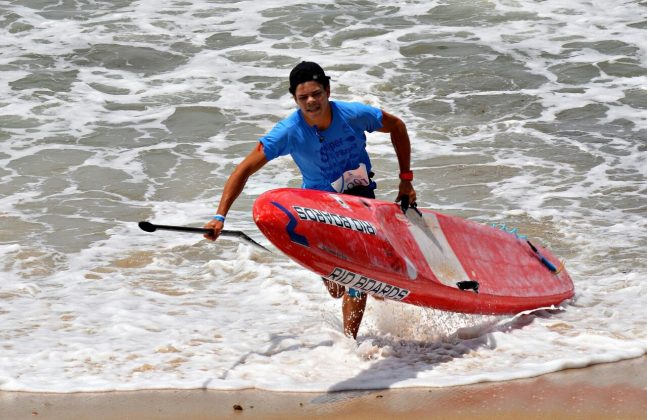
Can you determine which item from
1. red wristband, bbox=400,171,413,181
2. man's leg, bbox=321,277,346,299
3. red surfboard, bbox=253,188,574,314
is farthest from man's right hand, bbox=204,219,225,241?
red wristband, bbox=400,171,413,181

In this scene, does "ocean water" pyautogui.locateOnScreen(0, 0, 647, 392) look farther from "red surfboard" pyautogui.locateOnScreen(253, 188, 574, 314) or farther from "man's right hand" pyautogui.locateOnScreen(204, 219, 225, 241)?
"man's right hand" pyautogui.locateOnScreen(204, 219, 225, 241)

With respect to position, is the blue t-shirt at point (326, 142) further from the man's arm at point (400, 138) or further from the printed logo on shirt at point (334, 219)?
the printed logo on shirt at point (334, 219)

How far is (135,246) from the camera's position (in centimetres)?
725

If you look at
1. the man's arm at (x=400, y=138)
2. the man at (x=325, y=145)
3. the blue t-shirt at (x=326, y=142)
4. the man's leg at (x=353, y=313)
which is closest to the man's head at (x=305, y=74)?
the man at (x=325, y=145)

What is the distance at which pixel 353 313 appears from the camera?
4.94 metres

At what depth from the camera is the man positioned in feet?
14.8

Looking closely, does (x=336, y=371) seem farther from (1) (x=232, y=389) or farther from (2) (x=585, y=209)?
(2) (x=585, y=209)

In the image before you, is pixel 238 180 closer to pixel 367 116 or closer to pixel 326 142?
pixel 326 142

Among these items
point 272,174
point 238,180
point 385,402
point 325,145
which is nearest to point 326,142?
point 325,145

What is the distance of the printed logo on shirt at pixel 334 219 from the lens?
14.5 ft

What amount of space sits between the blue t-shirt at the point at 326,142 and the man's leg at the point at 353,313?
0.59 meters

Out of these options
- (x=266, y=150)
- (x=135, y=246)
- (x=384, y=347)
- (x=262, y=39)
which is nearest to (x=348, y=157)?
(x=266, y=150)

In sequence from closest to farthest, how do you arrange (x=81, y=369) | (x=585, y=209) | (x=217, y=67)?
(x=81, y=369) → (x=585, y=209) → (x=217, y=67)

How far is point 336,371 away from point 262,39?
10.1 meters
